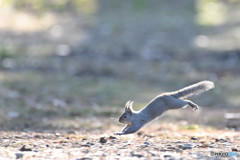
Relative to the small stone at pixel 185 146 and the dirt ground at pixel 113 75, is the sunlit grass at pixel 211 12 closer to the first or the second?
the dirt ground at pixel 113 75

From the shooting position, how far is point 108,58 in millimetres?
17219

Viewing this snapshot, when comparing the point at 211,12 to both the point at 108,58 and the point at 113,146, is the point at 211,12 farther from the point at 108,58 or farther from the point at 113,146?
the point at 113,146

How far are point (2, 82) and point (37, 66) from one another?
2.61 meters

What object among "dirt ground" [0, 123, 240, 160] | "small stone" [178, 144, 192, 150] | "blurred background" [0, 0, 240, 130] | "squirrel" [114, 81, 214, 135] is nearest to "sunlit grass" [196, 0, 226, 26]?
"blurred background" [0, 0, 240, 130]

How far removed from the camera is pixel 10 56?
55.0 feet

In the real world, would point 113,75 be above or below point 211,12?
below

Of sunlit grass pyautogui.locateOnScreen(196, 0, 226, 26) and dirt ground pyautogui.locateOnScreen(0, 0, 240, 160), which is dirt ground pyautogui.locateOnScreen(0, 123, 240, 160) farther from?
sunlit grass pyautogui.locateOnScreen(196, 0, 226, 26)

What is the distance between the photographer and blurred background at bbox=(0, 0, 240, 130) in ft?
38.3

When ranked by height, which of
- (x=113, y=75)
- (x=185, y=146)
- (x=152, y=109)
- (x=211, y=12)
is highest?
(x=211, y=12)

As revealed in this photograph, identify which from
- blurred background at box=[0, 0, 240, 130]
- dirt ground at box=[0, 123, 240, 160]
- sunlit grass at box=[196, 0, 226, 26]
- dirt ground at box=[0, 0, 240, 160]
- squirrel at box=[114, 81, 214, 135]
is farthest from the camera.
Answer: sunlit grass at box=[196, 0, 226, 26]

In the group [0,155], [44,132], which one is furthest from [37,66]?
[0,155]

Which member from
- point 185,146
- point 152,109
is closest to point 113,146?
point 185,146

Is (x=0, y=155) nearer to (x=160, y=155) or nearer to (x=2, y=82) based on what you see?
(x=160, y=155)

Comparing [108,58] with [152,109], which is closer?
[152,109]
